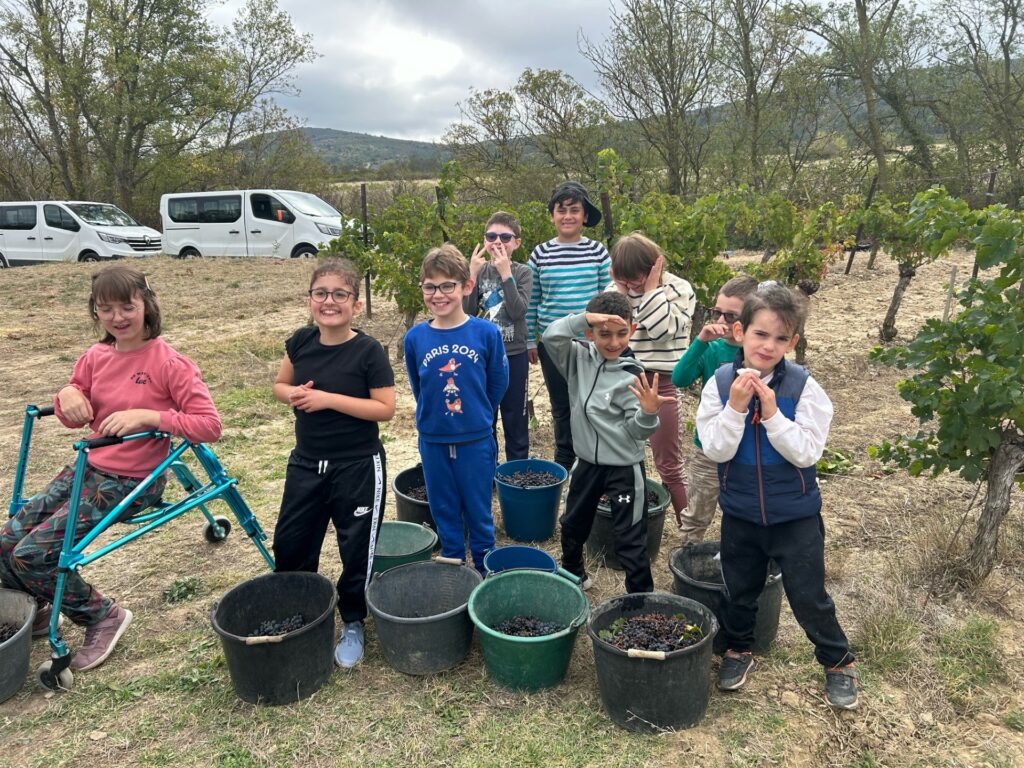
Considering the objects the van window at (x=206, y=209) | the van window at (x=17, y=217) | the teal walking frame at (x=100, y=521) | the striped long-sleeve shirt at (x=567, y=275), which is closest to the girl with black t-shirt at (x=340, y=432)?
the teal walking frame at (x=100, y=521)

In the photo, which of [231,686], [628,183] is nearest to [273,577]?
[231,686]

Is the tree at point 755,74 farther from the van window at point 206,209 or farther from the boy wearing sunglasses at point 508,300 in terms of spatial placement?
the boy wearing sunglasses at point 508,300

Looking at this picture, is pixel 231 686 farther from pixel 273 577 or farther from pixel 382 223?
pixel 382 223

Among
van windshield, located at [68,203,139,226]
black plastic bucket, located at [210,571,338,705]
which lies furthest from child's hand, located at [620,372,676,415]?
van windshield, located at [68,203,139,226]

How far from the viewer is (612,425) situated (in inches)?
108

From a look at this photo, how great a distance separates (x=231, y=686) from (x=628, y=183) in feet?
18.2

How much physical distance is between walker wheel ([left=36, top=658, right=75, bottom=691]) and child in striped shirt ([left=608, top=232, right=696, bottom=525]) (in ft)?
8.57

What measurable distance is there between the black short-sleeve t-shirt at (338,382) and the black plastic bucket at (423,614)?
596mm

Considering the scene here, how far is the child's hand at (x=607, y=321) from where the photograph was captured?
8.77 feet

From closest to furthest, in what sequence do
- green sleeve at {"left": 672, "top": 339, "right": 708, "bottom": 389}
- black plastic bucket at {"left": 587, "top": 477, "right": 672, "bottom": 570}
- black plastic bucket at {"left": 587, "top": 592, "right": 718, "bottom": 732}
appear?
black plastic bucket at {"left": 587, "top": 592, "right": 718, "bottom": 732} → green sleeve at {"left": 672, "top": 339, "right": 708, "bottom": 389} → black plastic bucket at {"left": 587, "top": 477, "right": 672, "bottom": 570}

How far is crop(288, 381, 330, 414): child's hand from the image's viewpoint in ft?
8.38

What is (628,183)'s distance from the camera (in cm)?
662

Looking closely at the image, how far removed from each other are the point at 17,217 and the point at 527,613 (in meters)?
18.5

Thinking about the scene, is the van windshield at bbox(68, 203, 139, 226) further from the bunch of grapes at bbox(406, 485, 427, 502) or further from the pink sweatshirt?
the pink sweatshirt
